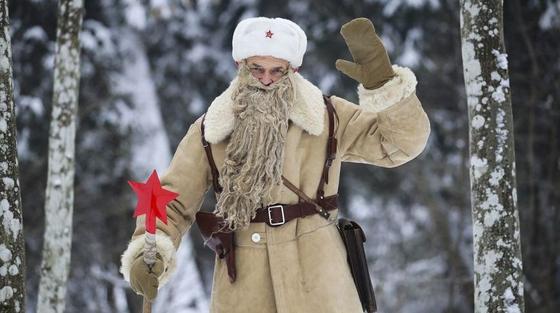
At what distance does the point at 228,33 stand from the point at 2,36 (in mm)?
8559

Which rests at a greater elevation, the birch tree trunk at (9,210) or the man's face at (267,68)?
the man's face at (267,68)

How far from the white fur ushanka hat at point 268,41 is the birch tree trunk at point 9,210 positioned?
3.02 feet

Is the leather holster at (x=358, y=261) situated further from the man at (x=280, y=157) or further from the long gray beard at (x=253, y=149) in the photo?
the long gray beard at (x=253, y=149)

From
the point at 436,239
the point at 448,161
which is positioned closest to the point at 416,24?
the point at 448,161

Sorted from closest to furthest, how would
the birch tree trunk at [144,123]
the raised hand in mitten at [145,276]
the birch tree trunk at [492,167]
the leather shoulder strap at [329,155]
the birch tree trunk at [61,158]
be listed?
the raised hand in mitten at [145,276]
the leather shoulder strap at [329,155]
the birch tree trunk at [492,167]
the birch tree trunk at [61,158]
the birch tree trunk at [144,123]

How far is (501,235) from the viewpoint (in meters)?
3.84

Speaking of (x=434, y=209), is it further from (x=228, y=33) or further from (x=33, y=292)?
(x=33, y=292)

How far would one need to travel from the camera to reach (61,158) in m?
5.81

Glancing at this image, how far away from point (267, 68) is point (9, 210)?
1171 mm

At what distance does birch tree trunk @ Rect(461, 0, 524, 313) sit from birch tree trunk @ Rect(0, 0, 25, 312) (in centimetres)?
192

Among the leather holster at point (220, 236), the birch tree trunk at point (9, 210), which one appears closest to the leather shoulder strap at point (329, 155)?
the leather holster at point (220, 236)

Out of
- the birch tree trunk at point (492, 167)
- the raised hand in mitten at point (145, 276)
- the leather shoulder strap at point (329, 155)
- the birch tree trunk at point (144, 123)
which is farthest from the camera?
the birch tree trunk at point (144, 123)

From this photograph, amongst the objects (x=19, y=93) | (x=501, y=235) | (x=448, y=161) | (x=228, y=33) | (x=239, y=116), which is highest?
(x=228, y=33)

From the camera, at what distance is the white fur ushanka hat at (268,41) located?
143 inches
